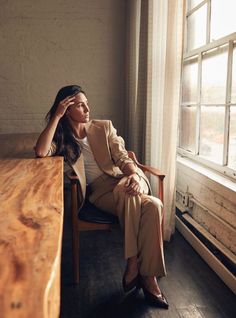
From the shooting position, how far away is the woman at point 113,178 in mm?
1800

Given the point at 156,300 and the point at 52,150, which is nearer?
the point at 156,300

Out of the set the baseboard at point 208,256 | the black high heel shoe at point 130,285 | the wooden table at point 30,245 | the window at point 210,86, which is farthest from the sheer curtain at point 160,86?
the wooden table at point 30,245

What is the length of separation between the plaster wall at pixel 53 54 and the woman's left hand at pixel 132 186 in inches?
64.6

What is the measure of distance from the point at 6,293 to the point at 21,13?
10.6 ft

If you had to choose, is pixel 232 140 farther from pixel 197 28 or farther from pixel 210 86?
pixel 197 28

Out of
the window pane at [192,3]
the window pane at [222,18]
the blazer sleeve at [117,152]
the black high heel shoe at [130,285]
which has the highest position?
the window pane at [192,3]

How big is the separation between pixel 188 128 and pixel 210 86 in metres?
0.50

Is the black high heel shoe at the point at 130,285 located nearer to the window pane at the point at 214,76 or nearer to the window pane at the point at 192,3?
the window pane at the point at 214,76

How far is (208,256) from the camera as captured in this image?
218cm

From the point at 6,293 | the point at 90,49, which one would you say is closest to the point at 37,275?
the point at 6,293

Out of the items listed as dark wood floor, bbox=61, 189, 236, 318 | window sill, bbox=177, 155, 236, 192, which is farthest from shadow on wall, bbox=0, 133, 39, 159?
window sill, bbox=177, 155, 236, 192

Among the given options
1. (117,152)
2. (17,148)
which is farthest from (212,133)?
(17,148)

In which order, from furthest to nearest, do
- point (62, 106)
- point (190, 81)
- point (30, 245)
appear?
point (190, 81) → point (62, 106) → point (30, 245)

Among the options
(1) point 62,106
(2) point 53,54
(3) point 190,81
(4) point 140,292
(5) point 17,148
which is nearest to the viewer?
(4) point 140,292
